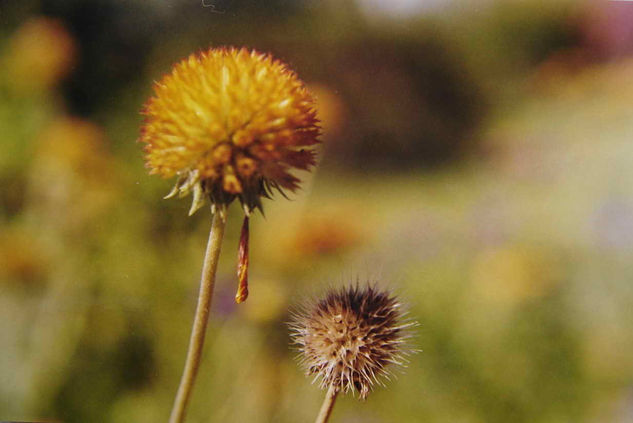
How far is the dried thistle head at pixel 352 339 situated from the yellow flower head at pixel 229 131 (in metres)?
0.26

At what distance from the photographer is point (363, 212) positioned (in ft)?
5.36

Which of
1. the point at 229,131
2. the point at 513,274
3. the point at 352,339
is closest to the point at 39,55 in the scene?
the point at 229,131

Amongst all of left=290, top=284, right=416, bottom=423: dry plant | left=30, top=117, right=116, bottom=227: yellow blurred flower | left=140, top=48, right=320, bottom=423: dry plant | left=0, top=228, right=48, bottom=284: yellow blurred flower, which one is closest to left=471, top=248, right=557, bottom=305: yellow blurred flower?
left=290, top=284, right=416, bottom=423: dry plant

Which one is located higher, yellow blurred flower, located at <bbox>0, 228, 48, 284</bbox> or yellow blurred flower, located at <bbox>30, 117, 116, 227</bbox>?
yellow blurred flower, located at <bbox>30, 117, 116, 227</bbox>

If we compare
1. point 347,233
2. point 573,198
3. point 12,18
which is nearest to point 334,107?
point 347,233

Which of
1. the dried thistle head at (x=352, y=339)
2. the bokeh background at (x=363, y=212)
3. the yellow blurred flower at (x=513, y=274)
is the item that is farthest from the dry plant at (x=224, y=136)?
the yellow blurred flower at (x=513, y=274)

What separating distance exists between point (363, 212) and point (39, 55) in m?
1.00

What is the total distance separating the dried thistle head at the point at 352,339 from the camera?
1.12 m

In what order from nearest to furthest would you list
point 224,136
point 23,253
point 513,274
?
point 224,136 → point 513,274 → point 23,253

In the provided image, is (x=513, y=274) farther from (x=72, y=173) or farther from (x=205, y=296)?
(x=72, y=173)

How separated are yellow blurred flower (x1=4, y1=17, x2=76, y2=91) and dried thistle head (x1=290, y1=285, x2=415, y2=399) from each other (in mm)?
1045

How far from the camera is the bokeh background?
1585 millimetres

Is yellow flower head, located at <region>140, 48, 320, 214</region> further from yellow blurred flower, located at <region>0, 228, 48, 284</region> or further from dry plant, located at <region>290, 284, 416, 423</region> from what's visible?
yellow blurred flower, located at <region>0, 228, 48, 284</region>

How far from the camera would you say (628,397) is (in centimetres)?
160
